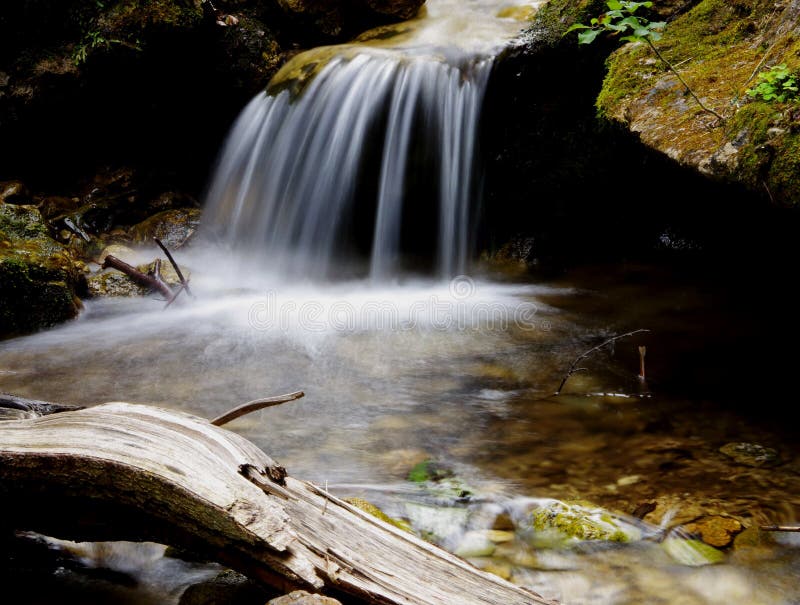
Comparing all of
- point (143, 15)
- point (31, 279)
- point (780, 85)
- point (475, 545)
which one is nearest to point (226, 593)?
point (475, 545)

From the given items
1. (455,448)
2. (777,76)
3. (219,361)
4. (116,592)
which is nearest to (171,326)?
(219,361)

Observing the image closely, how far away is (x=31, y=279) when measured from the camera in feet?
16.9

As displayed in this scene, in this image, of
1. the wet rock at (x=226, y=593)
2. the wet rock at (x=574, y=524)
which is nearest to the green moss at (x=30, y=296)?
the wet rock at (x=226, y=593)

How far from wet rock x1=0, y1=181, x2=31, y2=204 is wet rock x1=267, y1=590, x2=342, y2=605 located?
779 cm

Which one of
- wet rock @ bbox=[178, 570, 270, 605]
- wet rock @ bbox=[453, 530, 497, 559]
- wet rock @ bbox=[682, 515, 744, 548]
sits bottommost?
wet rock @ bbox=[453, 530, 497, 559]

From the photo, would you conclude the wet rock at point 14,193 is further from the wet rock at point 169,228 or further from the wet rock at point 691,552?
the wet rock at point 691,552

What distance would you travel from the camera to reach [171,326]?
17.7ft

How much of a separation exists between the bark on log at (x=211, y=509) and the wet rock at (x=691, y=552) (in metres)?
0.89

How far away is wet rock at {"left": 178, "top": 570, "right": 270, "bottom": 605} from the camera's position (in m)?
1.61

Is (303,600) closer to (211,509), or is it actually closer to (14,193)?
(211,509)

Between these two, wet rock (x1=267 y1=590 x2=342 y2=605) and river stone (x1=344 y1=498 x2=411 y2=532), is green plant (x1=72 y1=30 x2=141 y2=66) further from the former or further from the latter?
wet rock (x1=267 y1=590 x2=342 y2=605)

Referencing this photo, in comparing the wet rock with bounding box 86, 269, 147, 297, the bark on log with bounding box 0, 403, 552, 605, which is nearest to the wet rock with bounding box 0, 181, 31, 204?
the wet rock with bounding box 86, 269, 147, 297

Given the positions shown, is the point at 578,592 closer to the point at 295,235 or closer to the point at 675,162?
the point at 675,162

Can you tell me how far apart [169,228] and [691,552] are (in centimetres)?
771
